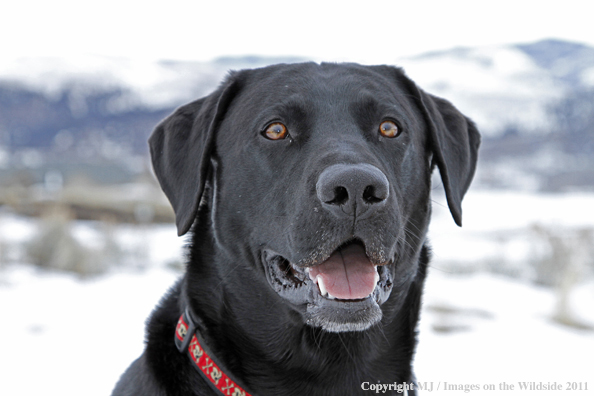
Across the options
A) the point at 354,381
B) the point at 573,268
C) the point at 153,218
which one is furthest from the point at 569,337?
the point at 153,218

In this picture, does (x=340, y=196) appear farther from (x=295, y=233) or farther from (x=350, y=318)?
(x=350, y=318)

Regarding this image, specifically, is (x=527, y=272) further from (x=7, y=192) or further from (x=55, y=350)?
(x=7, y=192)

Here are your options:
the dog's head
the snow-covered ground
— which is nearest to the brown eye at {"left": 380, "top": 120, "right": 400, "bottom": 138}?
the dog's head

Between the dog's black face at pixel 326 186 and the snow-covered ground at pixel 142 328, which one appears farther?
the snow-covered ground at pixel 142 328

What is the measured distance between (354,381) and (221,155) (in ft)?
3.92

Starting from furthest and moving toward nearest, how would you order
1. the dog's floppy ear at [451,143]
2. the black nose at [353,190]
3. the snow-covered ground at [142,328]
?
the snow-covered ground at [142,328]
the dog's floppy ear at [451,143]
the black nose at [353,190]

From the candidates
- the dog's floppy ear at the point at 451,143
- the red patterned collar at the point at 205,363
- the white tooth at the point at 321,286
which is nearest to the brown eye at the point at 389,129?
the dog's floppy ear at the point at 451,143

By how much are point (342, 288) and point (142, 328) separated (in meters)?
5.43

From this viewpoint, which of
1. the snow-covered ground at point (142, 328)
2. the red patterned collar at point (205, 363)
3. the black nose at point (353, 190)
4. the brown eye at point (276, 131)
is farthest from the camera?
the snow-covered ground at point (142, 328)

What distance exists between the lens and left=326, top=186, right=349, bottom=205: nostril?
186cm

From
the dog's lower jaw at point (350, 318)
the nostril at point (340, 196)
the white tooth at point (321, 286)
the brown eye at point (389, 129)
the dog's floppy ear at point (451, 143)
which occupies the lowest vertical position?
the dog's lower jaw at point (350, 318)

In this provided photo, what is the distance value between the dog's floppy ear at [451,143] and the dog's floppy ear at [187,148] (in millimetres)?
996

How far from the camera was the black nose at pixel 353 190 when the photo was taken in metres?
1.82

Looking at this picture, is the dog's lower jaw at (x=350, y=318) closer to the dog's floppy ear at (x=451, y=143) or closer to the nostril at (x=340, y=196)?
the nostril at (x=340, y=196)
